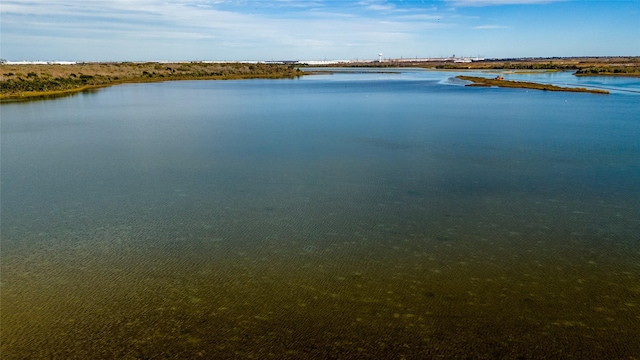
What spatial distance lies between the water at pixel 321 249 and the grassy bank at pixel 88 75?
84.3 ft

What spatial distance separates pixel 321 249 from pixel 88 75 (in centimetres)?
6023

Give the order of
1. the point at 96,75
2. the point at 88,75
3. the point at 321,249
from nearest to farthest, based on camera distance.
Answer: the point at 321,249 → the point at 88,75 → the point at 96,75

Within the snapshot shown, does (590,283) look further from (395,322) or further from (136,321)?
(136,321)

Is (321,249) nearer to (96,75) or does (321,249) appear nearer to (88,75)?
(88,75)

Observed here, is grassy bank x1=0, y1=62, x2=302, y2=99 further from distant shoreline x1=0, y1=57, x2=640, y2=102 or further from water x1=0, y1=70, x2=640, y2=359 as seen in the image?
water x1=0, y1=70, x2=640, y2=359

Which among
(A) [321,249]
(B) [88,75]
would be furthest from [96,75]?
(A) [321,249]

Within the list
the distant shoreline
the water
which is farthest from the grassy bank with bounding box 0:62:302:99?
the water

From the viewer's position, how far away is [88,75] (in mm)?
57406

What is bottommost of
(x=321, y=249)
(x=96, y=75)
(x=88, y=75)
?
(x=321, y=249)

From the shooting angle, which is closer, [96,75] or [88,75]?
[88,75]

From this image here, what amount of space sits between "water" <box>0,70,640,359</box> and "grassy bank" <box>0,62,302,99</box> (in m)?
25.7

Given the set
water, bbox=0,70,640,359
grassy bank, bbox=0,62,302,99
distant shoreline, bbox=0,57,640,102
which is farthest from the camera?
grassy bank, bbox=0,62,302,99

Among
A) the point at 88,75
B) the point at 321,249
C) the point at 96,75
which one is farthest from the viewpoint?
the point at 96,75

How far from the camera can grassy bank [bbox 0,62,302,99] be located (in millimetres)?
38938
